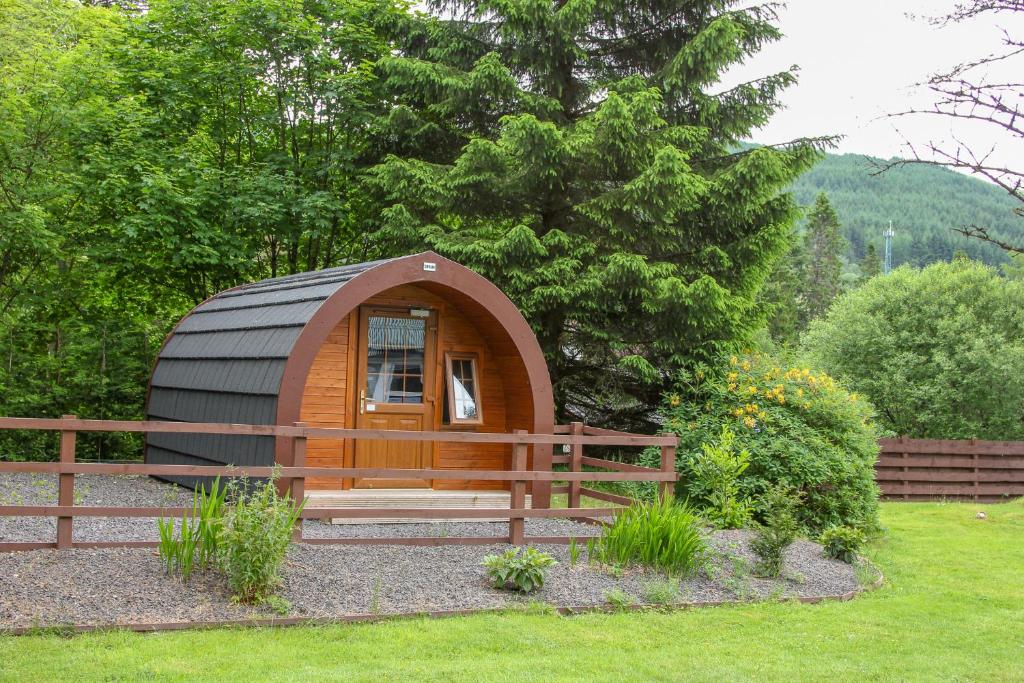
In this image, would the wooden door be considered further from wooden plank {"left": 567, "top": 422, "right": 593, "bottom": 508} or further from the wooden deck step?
wooden plank {"left": 567, "top": 422, "right": 593, "bottom": 508}

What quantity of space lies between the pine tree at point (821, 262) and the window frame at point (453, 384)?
45652mm

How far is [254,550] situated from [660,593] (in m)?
3.23

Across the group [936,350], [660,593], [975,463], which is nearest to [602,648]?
[660,593]

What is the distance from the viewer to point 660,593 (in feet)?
26.1

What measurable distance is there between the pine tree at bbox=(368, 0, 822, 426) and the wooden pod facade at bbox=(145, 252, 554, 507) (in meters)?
3.14

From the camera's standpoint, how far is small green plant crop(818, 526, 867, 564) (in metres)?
10.3

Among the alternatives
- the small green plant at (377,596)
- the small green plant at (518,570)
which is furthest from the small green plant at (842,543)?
the small green plant at (377,596)

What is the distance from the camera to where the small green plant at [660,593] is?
26.1 ft

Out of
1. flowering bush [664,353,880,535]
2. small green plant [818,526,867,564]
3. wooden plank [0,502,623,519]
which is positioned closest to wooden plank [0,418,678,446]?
wooden plank [0,502,623,519]

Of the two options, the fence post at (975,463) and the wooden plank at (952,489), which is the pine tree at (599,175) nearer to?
the wooden plank at (952,489)

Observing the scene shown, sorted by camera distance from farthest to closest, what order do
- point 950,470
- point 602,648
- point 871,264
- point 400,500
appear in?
point 871,264
point 950,470
point 400,500
point 602,648

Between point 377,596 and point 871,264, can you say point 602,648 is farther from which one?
point 871,264

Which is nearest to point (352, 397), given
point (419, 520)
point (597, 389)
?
point (419, 520)

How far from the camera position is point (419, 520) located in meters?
10.5
